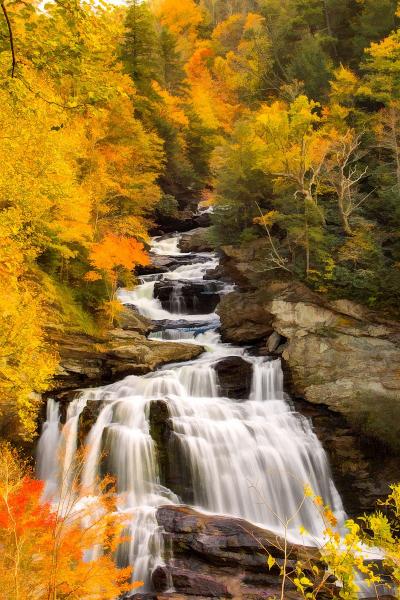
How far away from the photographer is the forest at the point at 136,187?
4.52m

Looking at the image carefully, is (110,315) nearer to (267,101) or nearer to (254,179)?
(254,179)

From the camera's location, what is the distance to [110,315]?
714 inches

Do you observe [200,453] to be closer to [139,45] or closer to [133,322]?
[133,322]

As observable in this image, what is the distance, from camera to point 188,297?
75.6 feet

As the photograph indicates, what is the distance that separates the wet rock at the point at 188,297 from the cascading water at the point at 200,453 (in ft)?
23.9

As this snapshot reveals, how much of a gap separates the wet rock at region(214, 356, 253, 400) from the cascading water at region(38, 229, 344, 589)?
0.26 m

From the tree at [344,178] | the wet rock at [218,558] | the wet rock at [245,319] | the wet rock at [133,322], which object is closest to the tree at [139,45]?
the tree at [344,178]

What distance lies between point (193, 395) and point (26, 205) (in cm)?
833

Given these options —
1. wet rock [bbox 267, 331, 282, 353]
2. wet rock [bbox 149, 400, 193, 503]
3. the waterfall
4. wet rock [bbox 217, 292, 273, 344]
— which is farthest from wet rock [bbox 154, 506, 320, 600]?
wet rock [bbox 217, 292, 273, 344]

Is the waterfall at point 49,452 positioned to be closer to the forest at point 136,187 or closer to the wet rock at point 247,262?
the forest at point 136,187

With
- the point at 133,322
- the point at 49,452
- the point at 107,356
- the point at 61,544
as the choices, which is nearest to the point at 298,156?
the point at 133,322

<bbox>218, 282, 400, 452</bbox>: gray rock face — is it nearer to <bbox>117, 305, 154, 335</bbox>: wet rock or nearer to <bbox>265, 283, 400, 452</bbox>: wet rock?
<bbox>265, 283, 400, 452</bbox>: wet rock

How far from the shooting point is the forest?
4.52 m

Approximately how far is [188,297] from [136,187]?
24.0 feet
